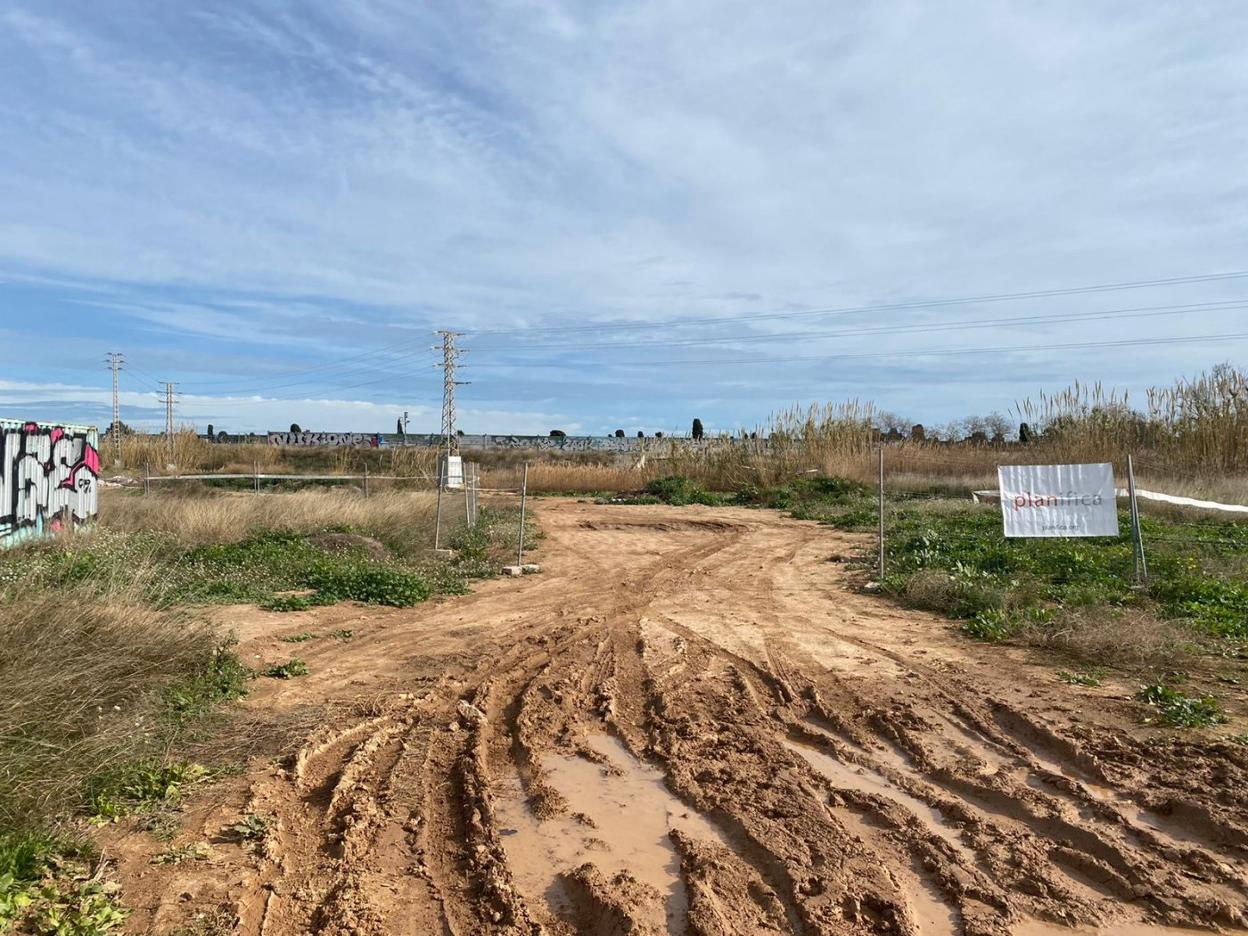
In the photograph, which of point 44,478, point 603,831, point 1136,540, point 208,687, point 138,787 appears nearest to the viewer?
point 603,831

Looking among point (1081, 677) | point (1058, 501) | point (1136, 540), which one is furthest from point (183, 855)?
point (1136, 540)

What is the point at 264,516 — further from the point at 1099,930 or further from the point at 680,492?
the point at 680,492

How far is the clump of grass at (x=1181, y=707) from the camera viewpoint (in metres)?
5.88

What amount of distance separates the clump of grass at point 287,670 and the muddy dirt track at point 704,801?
0.21 metres

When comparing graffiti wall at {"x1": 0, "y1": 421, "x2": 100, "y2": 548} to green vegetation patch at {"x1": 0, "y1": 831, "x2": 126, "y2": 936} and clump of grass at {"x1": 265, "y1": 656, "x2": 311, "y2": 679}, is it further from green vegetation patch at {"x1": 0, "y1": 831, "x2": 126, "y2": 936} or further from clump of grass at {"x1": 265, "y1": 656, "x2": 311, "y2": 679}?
green vegetation patch at {"x1": 0, "y1": 831, "x2": 126, "y2": 936}

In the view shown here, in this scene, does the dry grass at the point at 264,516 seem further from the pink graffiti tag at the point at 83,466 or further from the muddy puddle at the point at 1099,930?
the muddy puddle at the point at 1099,930

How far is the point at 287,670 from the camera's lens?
24.0 feet

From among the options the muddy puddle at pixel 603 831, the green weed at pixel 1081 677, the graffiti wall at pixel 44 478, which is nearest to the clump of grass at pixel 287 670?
the muddy puddle at pixel 603 831

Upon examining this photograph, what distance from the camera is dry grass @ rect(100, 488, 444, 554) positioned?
569 inches

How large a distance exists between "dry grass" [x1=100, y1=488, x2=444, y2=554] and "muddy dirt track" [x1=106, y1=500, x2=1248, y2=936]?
660cm

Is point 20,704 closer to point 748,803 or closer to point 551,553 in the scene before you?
point 748,803

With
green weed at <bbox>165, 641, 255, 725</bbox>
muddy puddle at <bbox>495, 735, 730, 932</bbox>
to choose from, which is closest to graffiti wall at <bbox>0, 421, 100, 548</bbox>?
green weed at <bbox>165, 641, 255, 725</bbox>

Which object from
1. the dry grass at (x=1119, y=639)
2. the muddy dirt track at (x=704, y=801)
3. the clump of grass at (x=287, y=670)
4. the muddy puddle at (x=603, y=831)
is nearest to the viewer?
the muddy dirt track at (x=704, y=801)

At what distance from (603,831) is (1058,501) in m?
8.59
